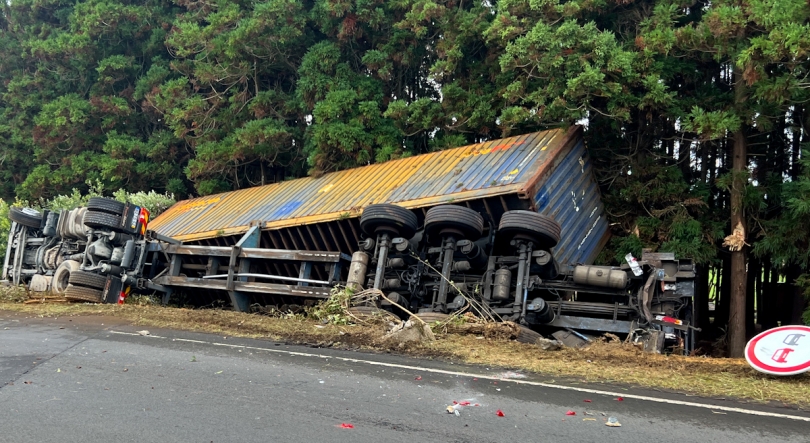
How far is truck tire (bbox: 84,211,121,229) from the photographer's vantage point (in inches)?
473

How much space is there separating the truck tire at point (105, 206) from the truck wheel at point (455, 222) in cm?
669

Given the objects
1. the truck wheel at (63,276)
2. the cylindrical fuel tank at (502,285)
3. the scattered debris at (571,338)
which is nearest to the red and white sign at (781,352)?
the scattered debris at (571,338)

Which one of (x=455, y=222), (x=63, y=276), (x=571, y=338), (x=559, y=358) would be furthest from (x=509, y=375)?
(x=63, y=276)

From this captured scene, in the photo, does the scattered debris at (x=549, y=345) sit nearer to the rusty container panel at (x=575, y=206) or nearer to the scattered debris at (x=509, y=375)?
the scattered debris at (x=509, y=375)

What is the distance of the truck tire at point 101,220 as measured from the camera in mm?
12008

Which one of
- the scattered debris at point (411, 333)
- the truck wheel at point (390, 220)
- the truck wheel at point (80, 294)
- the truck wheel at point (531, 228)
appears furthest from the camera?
the truck wheel at point (80, 294)

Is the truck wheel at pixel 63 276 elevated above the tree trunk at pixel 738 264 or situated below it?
below

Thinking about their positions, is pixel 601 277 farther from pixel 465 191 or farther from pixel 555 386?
pixel 555 386

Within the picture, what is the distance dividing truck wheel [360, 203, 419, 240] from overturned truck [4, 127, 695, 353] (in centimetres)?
2

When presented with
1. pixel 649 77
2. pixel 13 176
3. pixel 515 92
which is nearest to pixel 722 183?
pixel 649 77

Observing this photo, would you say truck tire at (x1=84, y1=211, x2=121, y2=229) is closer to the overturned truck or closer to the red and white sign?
the overturned truck

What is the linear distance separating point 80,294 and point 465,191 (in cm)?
763

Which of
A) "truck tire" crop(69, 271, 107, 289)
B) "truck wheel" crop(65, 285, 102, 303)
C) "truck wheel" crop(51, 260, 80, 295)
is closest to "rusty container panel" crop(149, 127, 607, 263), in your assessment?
"truck tire" crop(69, 271, 107, 289)

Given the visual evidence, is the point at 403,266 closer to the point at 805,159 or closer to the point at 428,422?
the point at 428,422
